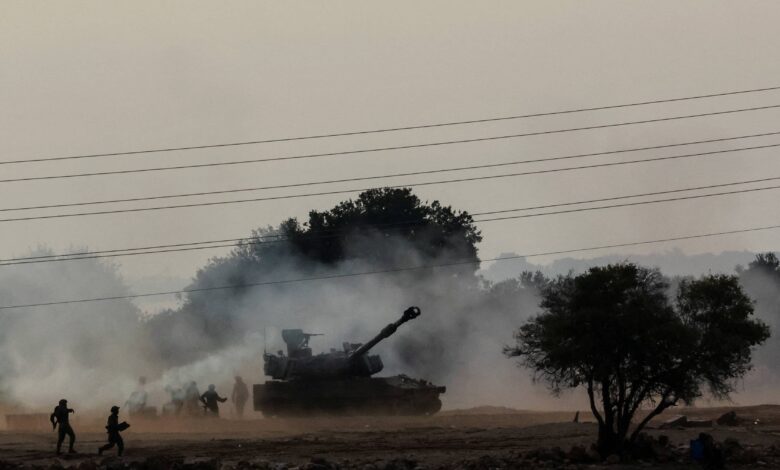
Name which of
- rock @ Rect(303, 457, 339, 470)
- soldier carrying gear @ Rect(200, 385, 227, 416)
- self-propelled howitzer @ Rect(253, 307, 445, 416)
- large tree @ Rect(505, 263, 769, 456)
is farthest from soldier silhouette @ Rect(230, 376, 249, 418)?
large tree @ Rect(505, 263, 769, 456)

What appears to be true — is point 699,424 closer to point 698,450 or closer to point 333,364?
point 698,450

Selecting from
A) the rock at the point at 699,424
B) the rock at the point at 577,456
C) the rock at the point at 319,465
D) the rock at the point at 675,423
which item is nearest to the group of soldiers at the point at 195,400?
the rock at the point at 675,423

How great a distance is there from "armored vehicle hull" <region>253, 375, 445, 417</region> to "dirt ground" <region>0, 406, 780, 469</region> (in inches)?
26.6

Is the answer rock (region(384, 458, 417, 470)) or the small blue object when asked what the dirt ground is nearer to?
rock (region(384, 458, 417, 470))

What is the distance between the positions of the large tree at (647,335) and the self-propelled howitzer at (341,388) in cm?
1945

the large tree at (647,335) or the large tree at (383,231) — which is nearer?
the large tree at (647,335)

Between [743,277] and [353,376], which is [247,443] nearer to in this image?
[353,376]

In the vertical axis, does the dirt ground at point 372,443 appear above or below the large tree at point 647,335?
below

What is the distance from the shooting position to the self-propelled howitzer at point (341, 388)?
4894cm

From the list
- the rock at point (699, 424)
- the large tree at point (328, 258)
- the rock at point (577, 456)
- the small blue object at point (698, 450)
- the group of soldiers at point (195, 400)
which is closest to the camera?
the small blue object at point (698, 450)

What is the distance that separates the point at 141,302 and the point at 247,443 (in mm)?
71851

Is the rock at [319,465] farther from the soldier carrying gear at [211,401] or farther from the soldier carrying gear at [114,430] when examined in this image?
the soldier carrying gear at [211,401]

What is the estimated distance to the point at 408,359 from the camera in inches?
2987

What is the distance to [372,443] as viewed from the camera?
1433 inches
